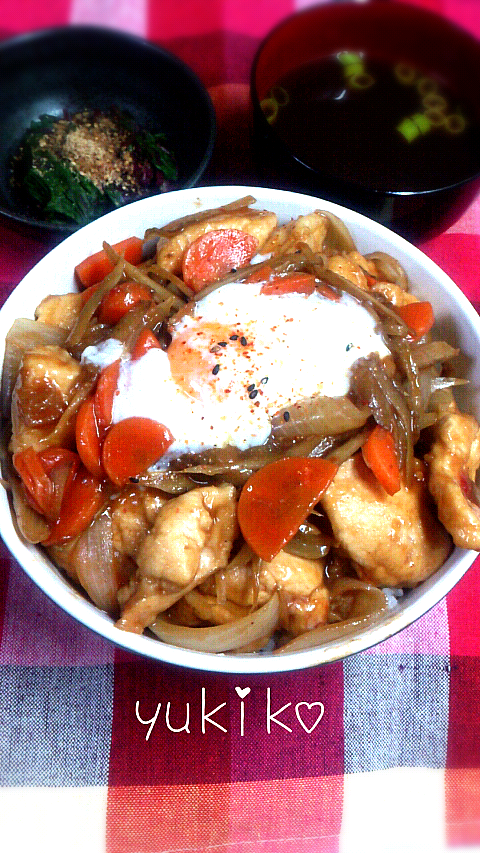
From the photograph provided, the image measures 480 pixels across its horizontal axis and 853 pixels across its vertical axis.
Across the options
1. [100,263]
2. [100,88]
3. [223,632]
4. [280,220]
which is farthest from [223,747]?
[100,88]

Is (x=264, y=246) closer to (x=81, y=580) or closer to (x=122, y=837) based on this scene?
(x=81, y=580)

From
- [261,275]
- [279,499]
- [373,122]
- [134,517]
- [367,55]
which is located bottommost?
[134,517]

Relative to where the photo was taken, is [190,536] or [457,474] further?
[457,474]

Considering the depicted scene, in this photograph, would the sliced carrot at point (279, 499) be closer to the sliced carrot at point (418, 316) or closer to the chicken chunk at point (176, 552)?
the chicken chunk at point (176, 552)

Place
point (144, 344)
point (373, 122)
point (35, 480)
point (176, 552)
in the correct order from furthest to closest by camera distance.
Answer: point (373, 122)
point (144, 344)
point (35, 480)
point (176, 552)

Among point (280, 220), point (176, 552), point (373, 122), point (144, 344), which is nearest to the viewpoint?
point (176, 552)

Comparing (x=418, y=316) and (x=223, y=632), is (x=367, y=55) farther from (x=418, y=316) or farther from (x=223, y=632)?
(x=223, y=632)

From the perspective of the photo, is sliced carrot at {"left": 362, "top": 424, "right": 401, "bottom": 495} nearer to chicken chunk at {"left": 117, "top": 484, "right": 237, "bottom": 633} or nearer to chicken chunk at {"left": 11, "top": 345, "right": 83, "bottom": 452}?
chicken chunk at {"left": 117, "top": 484, "right": 237, "bottom": 633}

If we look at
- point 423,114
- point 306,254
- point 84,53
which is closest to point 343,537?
point 306,254
